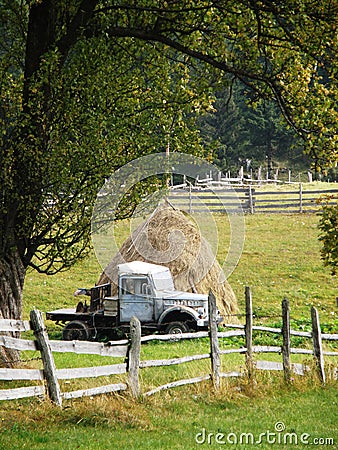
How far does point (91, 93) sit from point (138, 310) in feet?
21.6

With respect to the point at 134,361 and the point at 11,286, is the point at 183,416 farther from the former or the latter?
the point at 11,286

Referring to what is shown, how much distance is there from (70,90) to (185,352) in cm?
614

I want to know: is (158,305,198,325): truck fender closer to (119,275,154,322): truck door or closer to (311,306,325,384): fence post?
(119,275,154,322): truck door

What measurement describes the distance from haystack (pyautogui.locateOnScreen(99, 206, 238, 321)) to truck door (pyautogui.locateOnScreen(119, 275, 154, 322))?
1.83m

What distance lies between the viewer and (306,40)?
1151 cm

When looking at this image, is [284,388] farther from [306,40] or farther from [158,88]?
[158,88]

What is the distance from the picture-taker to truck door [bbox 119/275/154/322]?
17031 mm

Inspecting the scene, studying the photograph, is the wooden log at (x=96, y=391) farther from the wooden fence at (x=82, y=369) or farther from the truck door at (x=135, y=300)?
the truck door at (x=135, y=300)

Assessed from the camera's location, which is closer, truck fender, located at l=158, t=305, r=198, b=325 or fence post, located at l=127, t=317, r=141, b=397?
fence post, located at l=127, t=317, r=141, b=397

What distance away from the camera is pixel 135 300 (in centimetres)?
1717

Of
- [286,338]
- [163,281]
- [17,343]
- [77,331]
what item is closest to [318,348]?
[286,338]

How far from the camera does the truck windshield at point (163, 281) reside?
57.0ft

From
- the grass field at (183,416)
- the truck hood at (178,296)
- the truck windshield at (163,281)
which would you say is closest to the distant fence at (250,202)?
the truck windshield at (163,281)

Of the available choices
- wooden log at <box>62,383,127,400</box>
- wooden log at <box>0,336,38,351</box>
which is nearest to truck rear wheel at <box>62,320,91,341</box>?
wooden log at <box>62,383,127,400</box>
